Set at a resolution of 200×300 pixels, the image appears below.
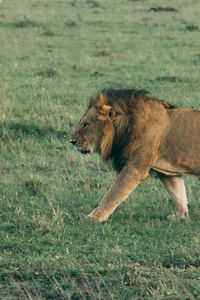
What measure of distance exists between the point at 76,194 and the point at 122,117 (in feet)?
3.38

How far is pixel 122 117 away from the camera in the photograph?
4.84 meters

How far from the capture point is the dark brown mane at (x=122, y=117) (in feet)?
15.8

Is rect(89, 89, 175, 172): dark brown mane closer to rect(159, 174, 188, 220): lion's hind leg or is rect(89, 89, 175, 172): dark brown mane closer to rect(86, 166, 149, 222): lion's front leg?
rect(86, 166, 149, 222): lion's front leg

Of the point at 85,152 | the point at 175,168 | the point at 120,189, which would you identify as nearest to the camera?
the point at 120,189

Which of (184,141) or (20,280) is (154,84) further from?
(20,280)

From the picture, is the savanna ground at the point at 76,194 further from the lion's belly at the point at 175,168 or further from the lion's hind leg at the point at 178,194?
the lion's belly at the point at 175,168

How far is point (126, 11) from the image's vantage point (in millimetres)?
22109

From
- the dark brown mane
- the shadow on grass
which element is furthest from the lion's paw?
the shadow on grass

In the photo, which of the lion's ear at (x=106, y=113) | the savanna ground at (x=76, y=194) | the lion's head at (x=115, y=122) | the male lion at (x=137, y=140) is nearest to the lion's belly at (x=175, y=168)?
the male lion at (x=137, y=140)

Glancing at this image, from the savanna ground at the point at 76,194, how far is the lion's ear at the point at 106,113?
0.82 m

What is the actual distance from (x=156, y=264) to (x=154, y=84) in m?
6.82

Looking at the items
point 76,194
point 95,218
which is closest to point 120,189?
point 95,218

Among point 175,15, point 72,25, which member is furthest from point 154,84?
point 175,15

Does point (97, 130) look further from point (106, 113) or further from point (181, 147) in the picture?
point (181, 147)
